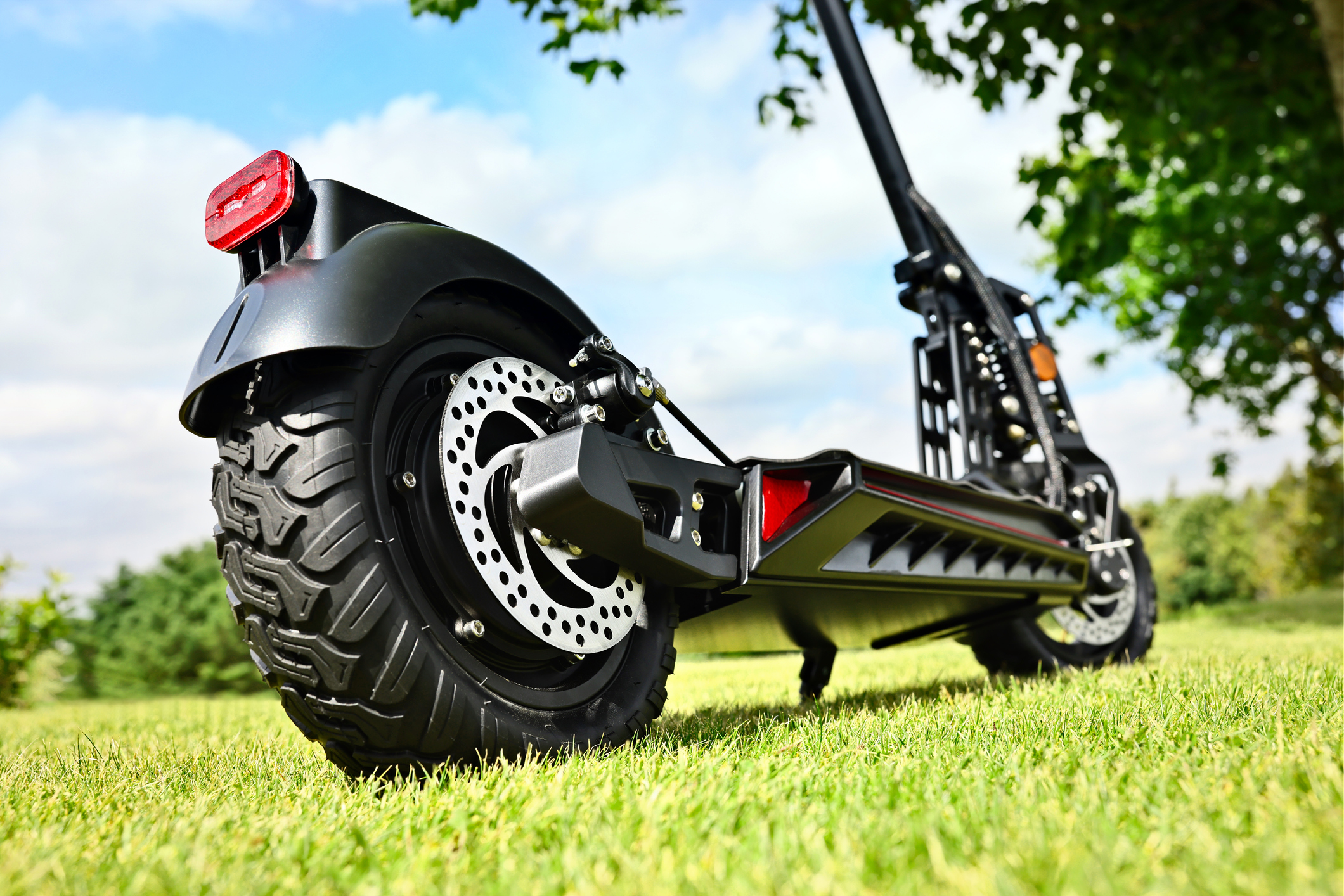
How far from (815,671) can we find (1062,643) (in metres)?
1.07

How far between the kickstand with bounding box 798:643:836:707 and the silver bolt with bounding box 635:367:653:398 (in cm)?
141

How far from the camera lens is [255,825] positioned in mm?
1200

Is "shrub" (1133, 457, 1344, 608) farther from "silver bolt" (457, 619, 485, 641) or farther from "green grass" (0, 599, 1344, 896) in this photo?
"silver bolt" (457, 619, 485, 641)

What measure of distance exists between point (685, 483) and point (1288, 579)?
846 inches

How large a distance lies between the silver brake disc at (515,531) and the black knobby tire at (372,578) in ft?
0.13

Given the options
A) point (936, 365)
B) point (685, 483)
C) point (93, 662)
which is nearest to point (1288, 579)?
point (936, 365)

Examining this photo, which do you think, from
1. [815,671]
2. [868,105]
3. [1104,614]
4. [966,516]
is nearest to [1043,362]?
[1104,614]

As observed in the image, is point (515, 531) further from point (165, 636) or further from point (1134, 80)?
point (165, 636)

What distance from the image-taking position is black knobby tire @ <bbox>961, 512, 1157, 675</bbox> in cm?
318

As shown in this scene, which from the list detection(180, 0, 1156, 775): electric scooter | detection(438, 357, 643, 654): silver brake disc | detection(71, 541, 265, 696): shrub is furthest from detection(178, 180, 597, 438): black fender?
detection(71, 541, 265, 696): shrub

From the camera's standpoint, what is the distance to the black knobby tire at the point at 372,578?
55.2 inches

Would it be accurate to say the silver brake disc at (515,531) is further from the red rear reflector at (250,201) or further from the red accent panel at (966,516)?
the red accent panel at (966,516)

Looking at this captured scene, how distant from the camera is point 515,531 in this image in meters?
1.62

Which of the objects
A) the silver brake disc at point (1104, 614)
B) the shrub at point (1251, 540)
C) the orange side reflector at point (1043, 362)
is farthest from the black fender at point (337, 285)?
the shrub at point (1251, 540)
